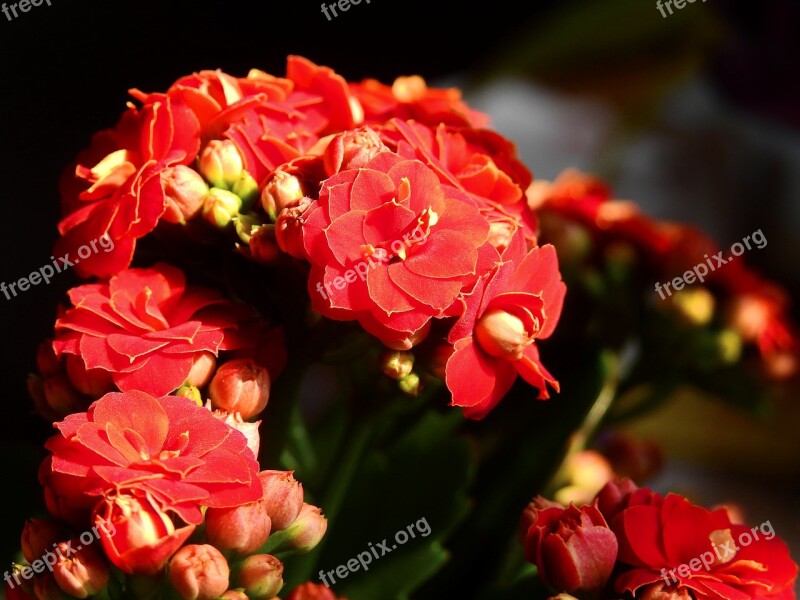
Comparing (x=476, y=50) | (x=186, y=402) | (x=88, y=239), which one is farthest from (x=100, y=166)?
(x=476, y=50)

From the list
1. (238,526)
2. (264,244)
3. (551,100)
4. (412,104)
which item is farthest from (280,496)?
(551,100)

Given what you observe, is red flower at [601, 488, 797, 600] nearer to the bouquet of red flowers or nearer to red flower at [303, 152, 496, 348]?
the bouquet of red flowers

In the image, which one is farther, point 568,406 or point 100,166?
point 568,406

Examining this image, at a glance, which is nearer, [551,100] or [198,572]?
[198,572]

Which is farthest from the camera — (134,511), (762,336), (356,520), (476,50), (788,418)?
(476,50)

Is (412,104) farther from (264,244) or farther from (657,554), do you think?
(657,554)

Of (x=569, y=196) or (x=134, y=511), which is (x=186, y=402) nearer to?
(x=134, y=511)

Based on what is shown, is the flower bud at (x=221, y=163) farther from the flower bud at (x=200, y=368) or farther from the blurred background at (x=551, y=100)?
the blurred background at (x=551, y=100)

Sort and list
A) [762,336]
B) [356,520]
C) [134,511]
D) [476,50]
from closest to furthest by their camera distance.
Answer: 1. [134,511]
2. [356,520]
3. [762,336]
4. [476,50]
